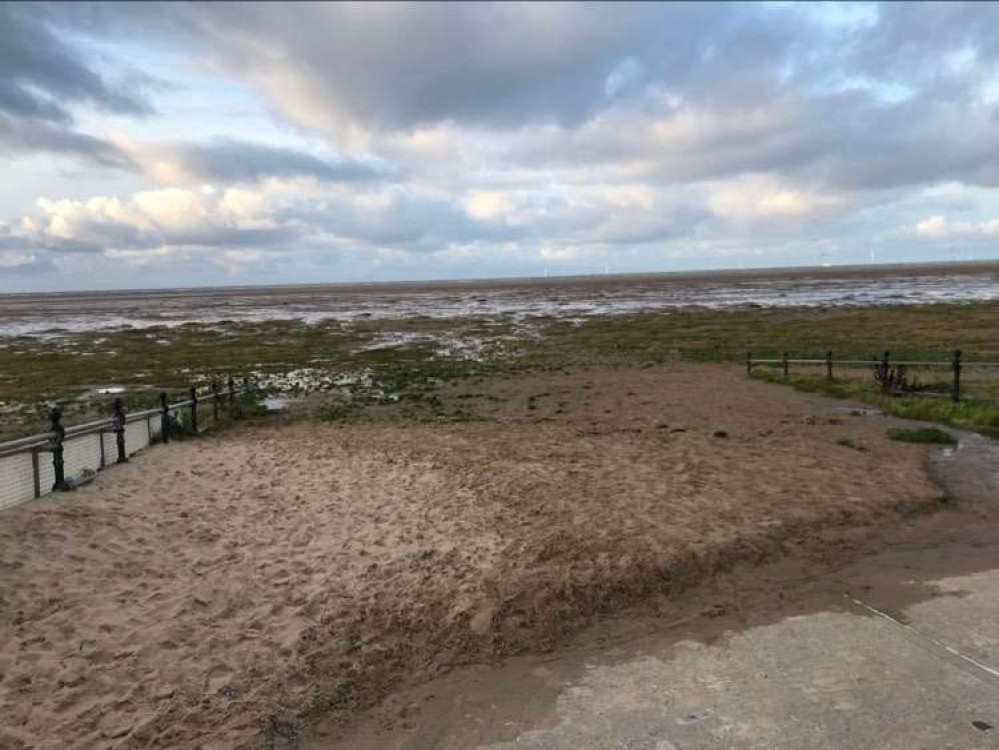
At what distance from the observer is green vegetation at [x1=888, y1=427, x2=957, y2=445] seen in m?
12.9

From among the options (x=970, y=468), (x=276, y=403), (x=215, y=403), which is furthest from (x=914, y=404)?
(x=276, y=403)

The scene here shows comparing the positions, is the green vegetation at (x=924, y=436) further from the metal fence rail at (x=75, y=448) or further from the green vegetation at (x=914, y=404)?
the metal fence rail at (x=75, y=448)

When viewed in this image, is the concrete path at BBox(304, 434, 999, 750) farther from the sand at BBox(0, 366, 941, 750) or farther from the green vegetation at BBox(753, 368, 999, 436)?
the green vegetation at BBox(753, 368, 999, 436)

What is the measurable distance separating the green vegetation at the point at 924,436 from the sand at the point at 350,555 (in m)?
0.36

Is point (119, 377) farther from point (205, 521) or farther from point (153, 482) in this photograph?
point (205, 521)

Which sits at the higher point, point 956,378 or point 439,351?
point 956,378

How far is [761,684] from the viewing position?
508 cm

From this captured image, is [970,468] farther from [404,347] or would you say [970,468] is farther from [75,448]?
[404,347]

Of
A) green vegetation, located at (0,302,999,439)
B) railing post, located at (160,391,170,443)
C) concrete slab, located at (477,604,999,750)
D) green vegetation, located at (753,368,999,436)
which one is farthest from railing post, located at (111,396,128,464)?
green vegetation, located at (753,368,999,436)

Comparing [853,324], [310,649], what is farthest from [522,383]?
[853,324]

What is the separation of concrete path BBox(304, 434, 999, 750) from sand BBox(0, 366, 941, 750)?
530 millimetres

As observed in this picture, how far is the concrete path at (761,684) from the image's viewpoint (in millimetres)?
4496

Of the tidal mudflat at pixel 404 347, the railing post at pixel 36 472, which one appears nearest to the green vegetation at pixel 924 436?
the tidal mudflat at pixel 404 347

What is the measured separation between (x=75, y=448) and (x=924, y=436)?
14511mm
